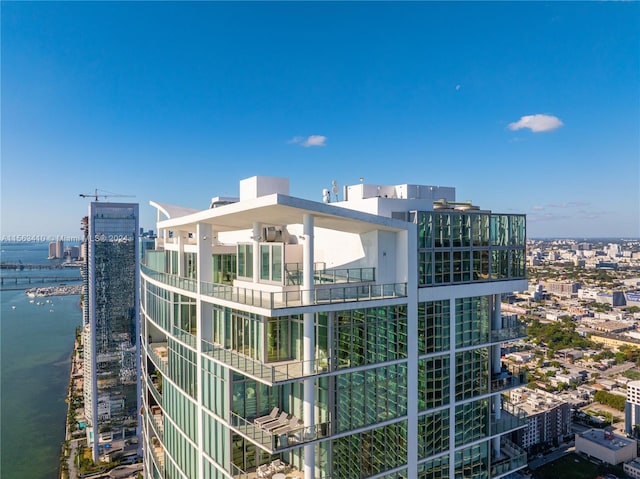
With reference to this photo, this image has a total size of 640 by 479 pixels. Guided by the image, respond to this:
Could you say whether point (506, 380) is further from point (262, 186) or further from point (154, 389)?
point (154, 389)

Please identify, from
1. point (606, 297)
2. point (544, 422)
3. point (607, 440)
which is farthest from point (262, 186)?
point (606, 297)

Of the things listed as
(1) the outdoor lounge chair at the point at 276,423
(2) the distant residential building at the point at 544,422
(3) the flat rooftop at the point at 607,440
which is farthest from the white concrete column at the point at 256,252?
(3) the flat rooftop at the point at 607,440

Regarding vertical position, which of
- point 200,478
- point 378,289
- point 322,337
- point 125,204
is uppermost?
point 125,204

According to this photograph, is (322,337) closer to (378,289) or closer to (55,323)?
(378,289)

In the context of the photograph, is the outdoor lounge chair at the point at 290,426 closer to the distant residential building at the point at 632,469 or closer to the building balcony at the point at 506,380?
the building balcony at the point at 506,380

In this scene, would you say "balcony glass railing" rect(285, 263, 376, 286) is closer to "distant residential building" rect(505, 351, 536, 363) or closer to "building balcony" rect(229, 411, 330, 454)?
"building balcony" rect(229, 411, 330, 454)

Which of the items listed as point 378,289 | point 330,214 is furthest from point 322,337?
point 330,214

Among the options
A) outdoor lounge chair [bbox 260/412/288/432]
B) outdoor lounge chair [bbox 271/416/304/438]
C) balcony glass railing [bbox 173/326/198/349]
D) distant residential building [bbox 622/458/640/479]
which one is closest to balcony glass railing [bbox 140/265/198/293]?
balcony glass railing [bbox 173/326/198/349]
